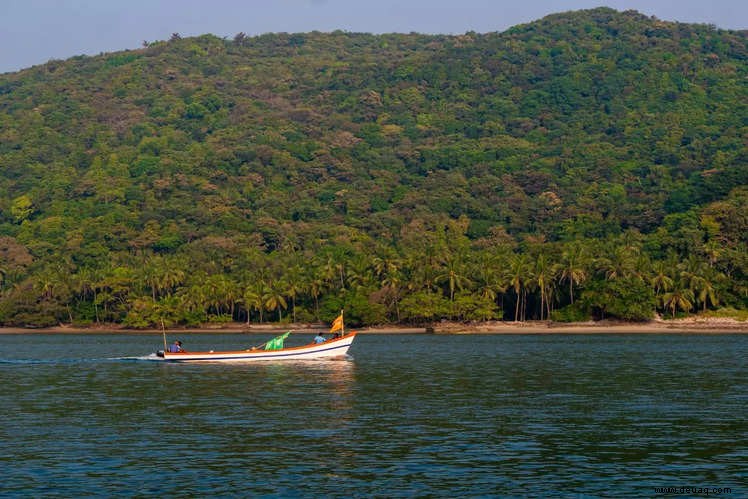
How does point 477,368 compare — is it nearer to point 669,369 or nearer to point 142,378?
point 669,369

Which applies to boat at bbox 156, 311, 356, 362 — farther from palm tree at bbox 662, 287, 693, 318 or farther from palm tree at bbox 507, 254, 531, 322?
palm tree at bbox 662, 287, 693, 318

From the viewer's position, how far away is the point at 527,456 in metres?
37.2

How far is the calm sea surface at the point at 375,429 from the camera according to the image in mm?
33031

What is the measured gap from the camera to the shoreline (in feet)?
474

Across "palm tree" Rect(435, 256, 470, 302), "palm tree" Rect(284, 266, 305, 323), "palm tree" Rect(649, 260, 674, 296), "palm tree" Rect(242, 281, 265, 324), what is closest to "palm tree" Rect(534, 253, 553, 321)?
"palm tree" Rect(435, 256, 470, 302)

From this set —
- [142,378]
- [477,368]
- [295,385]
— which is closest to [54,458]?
[295,385]

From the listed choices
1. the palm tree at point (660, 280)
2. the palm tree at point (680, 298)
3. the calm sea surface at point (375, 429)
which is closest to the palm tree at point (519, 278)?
the palm tree at point (660, 280)

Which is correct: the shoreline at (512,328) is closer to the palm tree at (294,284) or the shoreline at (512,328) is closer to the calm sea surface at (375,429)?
the palm tree at (294,284)

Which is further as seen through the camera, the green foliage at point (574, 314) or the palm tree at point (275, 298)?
the palm tree at point (275, 298)

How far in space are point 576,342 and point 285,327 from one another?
182 ft

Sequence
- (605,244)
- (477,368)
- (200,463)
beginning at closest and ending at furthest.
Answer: (200,463), (477,368), (605,244)

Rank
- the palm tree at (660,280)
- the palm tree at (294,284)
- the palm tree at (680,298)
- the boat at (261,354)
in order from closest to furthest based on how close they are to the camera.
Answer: the boat at (261,354), the palm tree at (680,298), the palm tree at (660,280), the palm tree at (294,284)

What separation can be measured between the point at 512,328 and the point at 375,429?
10925 centimetres

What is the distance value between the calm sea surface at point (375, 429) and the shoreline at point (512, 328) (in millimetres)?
63144
